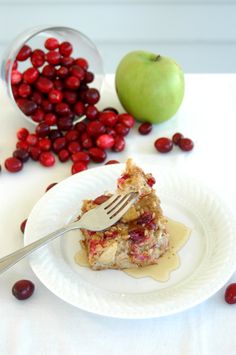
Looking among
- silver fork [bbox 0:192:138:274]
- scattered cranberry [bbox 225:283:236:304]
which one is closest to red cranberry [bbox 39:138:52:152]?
silver fork [bbox 0:192:138:274]

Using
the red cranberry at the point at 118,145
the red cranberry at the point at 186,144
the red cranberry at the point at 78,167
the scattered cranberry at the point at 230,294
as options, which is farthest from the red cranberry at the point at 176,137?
the scattered cranberry at the point at 230,294

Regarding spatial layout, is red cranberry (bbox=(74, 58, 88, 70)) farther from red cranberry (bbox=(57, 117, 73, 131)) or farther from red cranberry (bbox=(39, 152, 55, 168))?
red cranberry (bbox=(39, 152, 55, 168))

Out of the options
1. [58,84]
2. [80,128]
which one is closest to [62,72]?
[58,84]

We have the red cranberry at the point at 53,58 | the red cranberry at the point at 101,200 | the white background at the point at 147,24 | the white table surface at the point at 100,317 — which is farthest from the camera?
the white background at the point at 147,24

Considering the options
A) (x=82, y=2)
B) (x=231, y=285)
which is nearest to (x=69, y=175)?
(x=231, y=285)

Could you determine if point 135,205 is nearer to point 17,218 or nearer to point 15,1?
point 17,218

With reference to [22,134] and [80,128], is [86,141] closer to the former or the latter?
[80,128]

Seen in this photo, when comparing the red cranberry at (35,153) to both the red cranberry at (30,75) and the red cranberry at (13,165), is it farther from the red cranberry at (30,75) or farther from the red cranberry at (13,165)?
the red cranberry at (30,75)
